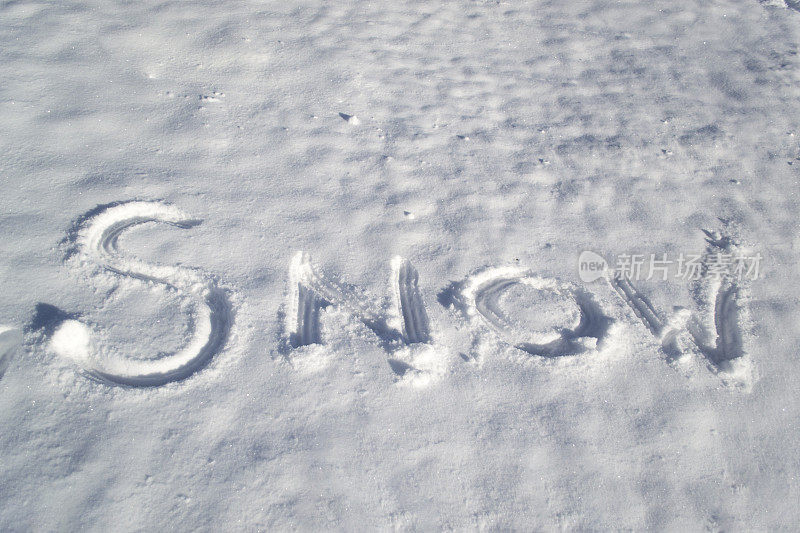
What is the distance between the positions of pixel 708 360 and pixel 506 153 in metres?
1.52

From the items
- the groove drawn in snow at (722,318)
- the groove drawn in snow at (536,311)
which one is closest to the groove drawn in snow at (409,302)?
the groove drawn in snow at (536,311)

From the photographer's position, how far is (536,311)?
2334 mm

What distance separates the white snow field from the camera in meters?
1.81

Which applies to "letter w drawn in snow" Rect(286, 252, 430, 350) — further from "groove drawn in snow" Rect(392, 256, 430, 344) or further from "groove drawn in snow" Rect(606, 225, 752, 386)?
"groove drawn in snow" Rect(606, 225, 752, 386)

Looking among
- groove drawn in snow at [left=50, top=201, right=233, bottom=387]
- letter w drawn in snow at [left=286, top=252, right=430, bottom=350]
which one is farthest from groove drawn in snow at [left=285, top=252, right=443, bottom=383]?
groove drawn in snow at [left=50, top=201, right=233, bottom=387]

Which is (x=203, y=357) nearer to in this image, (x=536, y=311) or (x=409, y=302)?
(x=409, y=302)

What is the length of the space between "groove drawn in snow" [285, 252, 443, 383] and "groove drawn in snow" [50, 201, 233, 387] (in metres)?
0.31

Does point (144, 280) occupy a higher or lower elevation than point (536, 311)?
higher

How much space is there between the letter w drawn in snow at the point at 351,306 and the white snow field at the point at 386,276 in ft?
0.05

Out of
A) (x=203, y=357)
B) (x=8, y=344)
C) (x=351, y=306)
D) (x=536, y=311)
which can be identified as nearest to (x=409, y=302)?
(x=351, y=306)

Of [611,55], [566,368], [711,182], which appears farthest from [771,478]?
[611,55]

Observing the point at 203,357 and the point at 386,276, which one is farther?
the point at 386,276

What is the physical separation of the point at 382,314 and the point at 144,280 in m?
1.09

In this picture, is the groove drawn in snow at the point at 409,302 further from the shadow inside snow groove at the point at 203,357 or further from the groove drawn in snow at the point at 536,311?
the shadow inside snow groove at the point at 203,357
